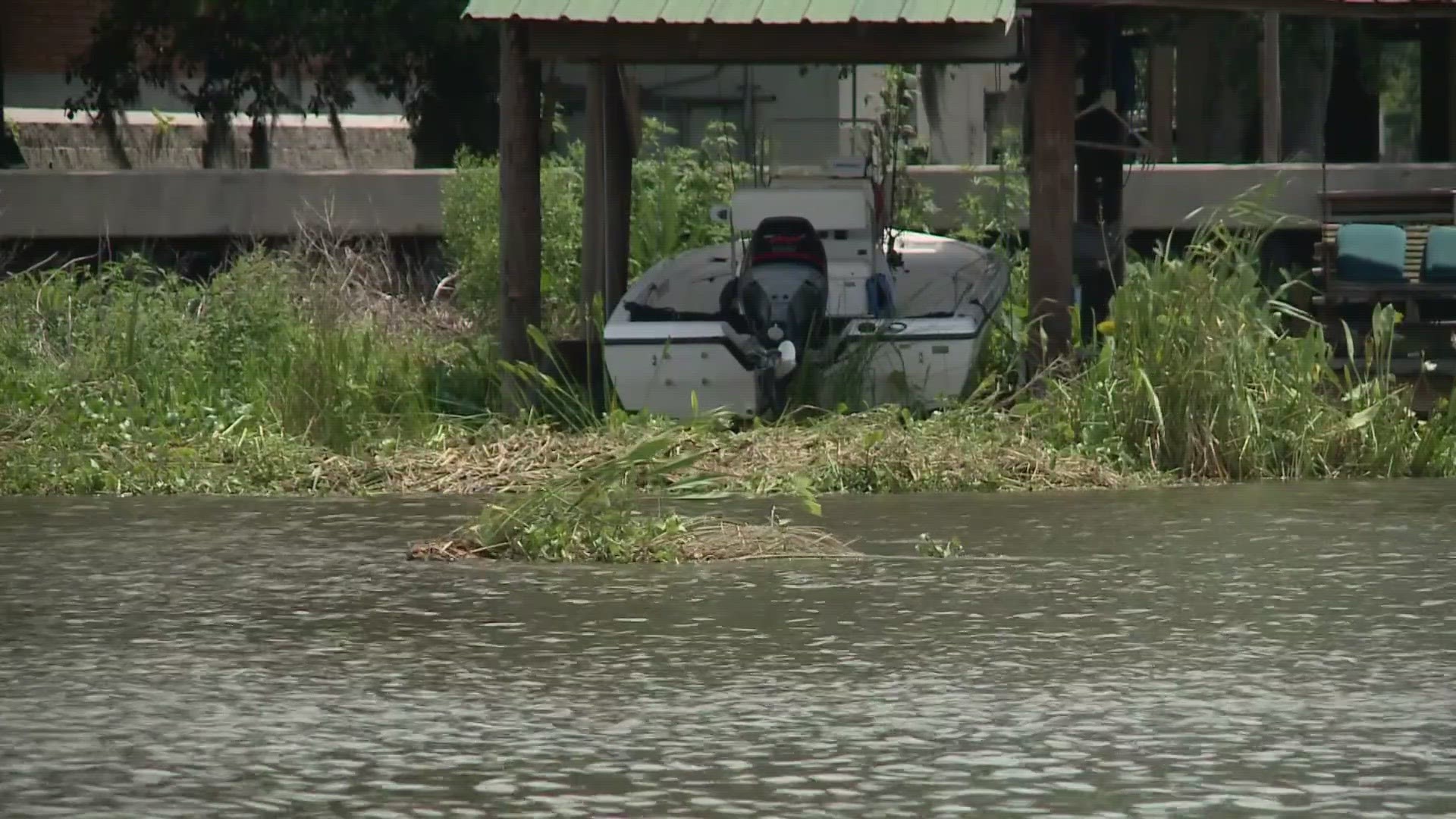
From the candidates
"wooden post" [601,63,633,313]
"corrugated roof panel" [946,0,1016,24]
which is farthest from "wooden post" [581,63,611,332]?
"corrugated roof panel" [946,0,1016,24]

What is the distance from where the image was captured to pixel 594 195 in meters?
19.2

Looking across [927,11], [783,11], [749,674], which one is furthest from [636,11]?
[749,674]

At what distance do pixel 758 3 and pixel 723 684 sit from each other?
310 inches

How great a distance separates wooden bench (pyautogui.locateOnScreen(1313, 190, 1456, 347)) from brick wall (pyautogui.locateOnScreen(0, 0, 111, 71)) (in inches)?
701

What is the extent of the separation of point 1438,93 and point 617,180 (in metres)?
13.0

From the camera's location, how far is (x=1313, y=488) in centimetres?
1448

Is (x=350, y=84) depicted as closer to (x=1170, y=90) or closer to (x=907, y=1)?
(x=1170, y=90)

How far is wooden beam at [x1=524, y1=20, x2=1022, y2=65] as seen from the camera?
640 inches

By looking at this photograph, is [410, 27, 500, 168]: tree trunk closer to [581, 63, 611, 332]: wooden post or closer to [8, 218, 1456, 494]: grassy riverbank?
[581, 63, 611, 332]: wooden post

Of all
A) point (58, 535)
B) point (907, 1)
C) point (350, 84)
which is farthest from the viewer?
point (350, 84)

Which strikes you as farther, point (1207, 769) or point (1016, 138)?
point (1016, 138)

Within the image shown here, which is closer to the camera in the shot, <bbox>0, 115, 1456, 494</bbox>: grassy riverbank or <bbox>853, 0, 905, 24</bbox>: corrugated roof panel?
<bbox>0, 115, 1456, 494</bbox>: grassy riverbank

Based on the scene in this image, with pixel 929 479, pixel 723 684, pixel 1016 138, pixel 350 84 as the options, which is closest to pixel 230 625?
pixel 723 684

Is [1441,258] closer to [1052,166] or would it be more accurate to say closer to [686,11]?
[1052,166]
